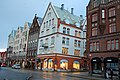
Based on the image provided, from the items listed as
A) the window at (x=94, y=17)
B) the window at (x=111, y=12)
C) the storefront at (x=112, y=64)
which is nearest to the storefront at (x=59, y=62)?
the window at (x=94, y=17)

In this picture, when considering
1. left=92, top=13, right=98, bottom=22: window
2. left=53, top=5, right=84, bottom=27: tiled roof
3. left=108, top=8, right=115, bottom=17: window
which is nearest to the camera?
left=108, top=8, right=115, bottom=17: window

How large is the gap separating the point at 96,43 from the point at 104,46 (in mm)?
2665

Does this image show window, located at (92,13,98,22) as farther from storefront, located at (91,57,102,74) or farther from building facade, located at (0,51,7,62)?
building facade, located at (0,51,7,62)

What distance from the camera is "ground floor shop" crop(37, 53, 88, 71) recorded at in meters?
57.9

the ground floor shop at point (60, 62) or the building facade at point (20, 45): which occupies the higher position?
the building facade at point (20, 45)

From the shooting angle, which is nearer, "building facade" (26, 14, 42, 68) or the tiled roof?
the tiled roof

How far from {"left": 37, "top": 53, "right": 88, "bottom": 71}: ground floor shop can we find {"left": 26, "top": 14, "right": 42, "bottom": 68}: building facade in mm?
6185

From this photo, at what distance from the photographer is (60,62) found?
58344 millimetres

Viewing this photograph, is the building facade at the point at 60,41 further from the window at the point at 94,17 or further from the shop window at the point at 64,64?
the window at the point at 94,17

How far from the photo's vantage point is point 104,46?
40062mm

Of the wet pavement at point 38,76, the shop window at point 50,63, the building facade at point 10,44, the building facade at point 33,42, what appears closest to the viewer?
the wet pavement at point 38,76

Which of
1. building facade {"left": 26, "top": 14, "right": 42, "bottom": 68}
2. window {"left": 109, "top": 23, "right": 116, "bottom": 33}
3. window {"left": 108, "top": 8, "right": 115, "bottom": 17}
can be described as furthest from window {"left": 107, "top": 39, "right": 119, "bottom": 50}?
building facade {"left": 26, "top": 14, "right": 42, "bottom": 68}

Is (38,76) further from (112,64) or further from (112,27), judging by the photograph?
(112,27)

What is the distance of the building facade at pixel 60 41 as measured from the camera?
5907cm
